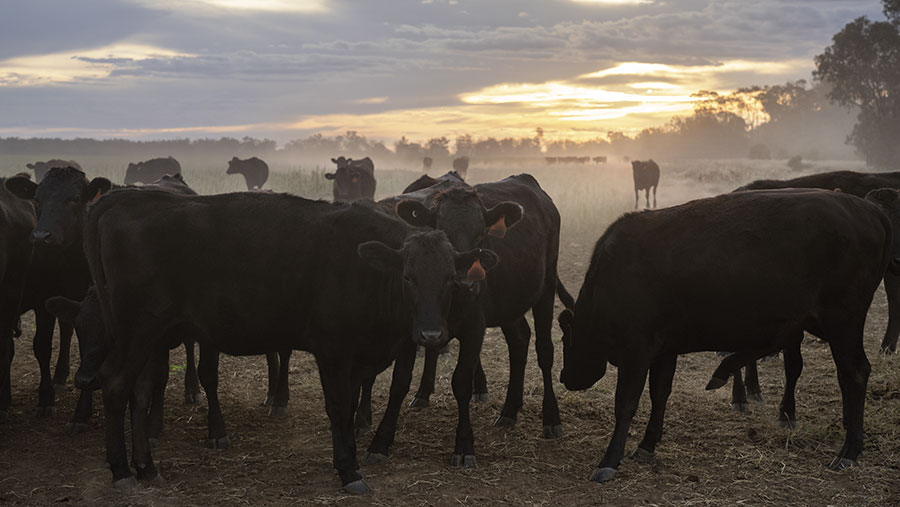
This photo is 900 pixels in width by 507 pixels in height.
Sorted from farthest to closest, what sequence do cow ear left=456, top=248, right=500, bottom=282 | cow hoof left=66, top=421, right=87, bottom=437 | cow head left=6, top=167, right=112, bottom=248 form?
cow head left=6, top=167, right=112, bottom=248
cow hoof left=66, top=421, right=87, bottom=437
cow ear left=456, top=248, right=500, bottom=282

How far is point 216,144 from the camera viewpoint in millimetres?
129500

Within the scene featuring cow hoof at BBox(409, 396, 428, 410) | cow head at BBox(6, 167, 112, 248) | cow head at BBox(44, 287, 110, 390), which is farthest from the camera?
cow hoof at BBox(409, 396, 428, 410)

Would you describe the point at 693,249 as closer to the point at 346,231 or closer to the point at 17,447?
the point at 346,231

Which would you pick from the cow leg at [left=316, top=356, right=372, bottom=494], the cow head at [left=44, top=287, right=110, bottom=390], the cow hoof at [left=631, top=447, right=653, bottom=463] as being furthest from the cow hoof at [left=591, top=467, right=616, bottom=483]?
the cow head at [left=44, top=287, right=110, bottom=390]

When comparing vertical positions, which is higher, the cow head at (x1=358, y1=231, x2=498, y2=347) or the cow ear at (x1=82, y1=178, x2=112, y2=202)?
the cow ear at (x1=82, y1=178, x2=112, y2=202)

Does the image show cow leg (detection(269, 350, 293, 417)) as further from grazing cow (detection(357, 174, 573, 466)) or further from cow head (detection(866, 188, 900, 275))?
cow head (detection(866, 188, 900, 275))

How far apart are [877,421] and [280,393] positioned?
17.5 feet

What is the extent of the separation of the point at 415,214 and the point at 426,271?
1.31m

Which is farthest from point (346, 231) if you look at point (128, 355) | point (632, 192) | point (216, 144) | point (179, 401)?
point (216, 144)

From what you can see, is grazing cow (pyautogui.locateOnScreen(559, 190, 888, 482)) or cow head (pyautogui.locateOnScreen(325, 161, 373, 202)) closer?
grazing cow (pyautogui.locateOnScreen(559, 190, 888, 482))

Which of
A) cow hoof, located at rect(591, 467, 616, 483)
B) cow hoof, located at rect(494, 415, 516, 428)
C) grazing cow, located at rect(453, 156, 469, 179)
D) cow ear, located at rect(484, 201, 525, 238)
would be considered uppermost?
grazing cow, located at rect(453, 156, 469, 179)

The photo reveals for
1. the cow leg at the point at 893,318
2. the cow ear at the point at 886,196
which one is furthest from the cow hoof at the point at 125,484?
the cow leg at the point at 893,318

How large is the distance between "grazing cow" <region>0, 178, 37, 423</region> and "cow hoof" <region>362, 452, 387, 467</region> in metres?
3.57

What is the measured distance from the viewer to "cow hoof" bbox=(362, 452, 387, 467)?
6141mm
